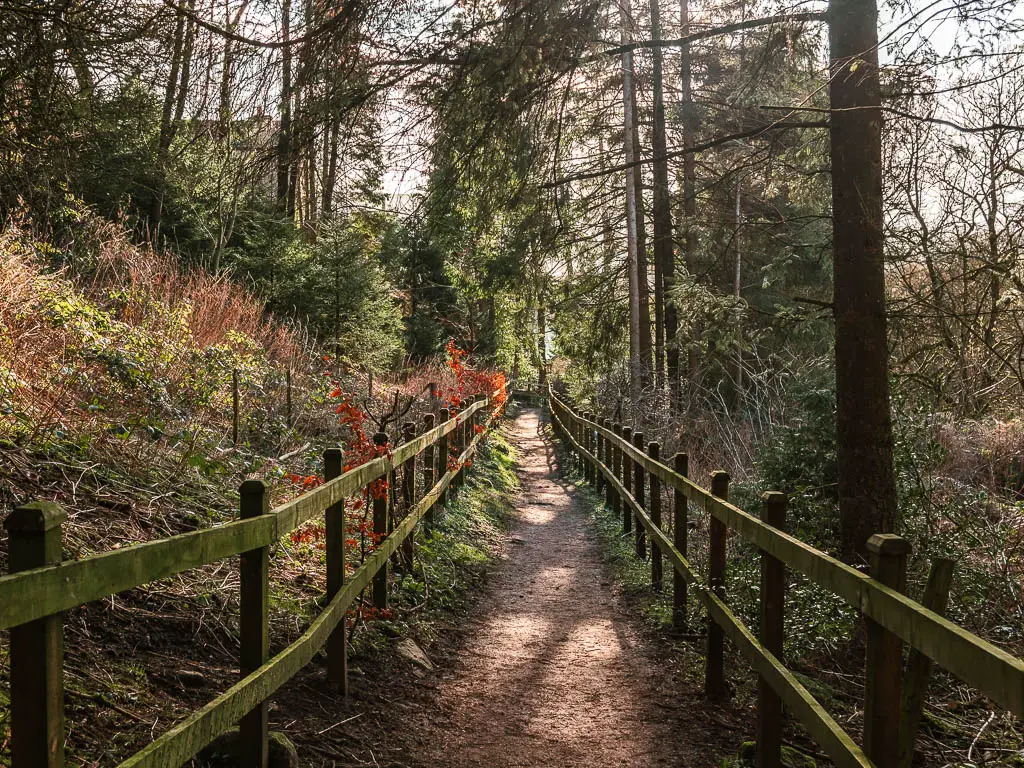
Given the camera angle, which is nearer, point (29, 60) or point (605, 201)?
point (29, 60)

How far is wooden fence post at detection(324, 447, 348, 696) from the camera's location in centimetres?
442

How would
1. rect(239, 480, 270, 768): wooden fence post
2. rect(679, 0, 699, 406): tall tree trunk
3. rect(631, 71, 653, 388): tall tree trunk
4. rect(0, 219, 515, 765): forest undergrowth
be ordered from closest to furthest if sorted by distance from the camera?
rect(239, 480, 270, 768): wooden fence post, rect(0, 219, 515, 765): forest undergrowth, rect(679, 0, 699, 406): tall tree trunk, rect(631, 71, 653, 388): tall tree trunk

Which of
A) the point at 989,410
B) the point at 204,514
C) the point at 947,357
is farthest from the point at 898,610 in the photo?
the point at 989,410

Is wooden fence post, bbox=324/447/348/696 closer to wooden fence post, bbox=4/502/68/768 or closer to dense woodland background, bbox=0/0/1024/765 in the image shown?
dense woodland background, bbox=0/0/1024/765

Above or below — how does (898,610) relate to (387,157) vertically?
below

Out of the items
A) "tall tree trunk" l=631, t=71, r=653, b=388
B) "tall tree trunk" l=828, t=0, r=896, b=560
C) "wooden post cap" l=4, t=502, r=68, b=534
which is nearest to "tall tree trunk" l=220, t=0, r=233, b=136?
"tall tree trunk" l=828, t=0, r=896, b=560

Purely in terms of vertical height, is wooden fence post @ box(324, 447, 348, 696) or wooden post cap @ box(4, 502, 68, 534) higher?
wooden post cap @ box(4, 502, 68, 534)

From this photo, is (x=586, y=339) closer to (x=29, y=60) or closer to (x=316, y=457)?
(x=316, y=457)

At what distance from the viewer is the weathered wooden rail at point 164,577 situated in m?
1.75

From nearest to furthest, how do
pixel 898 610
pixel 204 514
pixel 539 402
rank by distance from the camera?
pixel 898 610, pixel 204 514, pixel 539 402

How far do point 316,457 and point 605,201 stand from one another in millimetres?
14653

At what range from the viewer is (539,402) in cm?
4325

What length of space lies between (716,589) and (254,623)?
10.1 feet

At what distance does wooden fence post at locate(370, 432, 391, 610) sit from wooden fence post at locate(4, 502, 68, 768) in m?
3.85
